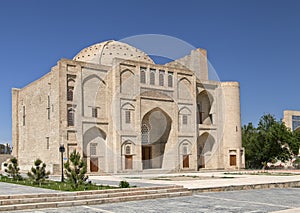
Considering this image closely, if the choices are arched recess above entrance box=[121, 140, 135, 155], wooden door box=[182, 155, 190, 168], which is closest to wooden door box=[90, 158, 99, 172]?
arched recess above entrance box=[121, 140, 135, 155]

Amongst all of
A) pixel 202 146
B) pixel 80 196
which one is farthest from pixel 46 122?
pixel 80 196

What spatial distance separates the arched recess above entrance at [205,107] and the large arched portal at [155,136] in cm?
494

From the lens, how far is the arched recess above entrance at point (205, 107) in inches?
1544

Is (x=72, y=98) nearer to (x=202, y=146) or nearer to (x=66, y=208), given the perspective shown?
(x=202, y=146)

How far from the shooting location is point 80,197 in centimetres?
1195

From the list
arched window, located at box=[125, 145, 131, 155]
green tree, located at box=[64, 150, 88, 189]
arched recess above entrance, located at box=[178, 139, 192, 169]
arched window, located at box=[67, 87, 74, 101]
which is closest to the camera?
green tree, located at box=[64, 150, 88, 189]

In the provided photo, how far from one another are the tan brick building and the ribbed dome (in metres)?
0.09

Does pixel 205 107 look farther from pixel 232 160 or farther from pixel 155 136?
pixel 155 136

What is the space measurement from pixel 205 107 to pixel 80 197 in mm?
29109

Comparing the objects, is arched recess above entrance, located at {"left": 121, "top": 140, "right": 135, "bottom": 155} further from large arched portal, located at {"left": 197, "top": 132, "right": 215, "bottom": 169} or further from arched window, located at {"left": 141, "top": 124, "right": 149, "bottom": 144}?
large arched portal, located at {"left": 197, "top": 132, "right": 215, "bottom": 169}

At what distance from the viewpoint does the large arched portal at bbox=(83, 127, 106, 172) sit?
30750 mm

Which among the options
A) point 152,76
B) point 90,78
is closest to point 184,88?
point 152,76

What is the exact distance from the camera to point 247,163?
150ft

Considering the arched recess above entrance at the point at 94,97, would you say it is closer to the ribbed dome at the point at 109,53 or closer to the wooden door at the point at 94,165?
the wooden door at the point at 94,165
